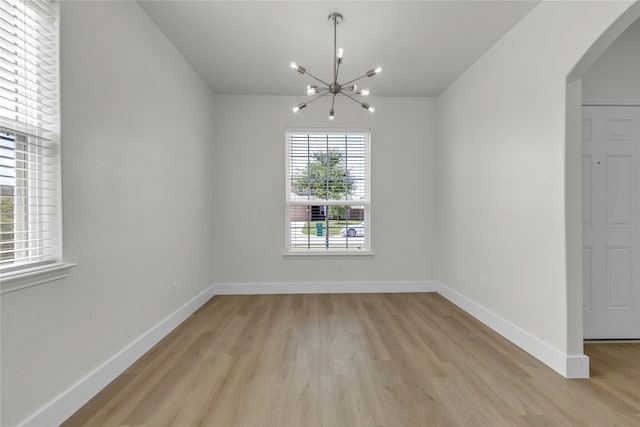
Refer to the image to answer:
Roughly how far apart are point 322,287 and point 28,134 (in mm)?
3479

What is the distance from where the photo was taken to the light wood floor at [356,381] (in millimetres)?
1697

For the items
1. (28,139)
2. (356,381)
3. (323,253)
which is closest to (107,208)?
(28,139)

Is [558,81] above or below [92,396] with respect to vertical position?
above

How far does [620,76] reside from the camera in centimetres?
257

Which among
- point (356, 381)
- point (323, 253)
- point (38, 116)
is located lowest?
point (356, 381)

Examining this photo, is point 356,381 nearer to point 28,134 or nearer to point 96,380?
point 96,380

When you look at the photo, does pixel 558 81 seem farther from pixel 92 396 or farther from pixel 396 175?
pixel 92 396

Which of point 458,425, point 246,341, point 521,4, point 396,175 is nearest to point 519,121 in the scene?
point 521,4

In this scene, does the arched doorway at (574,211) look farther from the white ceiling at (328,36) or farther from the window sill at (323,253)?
the window sill at (323,253)

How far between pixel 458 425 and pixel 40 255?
94.4 inches

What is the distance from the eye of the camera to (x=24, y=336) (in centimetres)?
143

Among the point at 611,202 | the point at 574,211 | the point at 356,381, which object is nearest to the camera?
the point at 356,381

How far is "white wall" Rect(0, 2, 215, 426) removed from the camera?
1515 mm

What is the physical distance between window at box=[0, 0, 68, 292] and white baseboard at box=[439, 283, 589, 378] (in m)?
3.25
